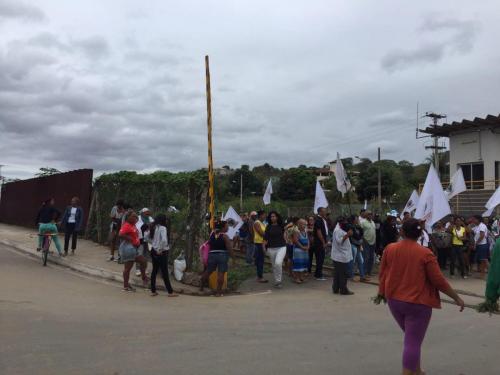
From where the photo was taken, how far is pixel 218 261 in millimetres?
9859

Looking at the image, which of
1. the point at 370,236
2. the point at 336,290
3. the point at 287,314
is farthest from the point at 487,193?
the point at 287,314

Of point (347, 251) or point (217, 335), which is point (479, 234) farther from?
point (217, 335)

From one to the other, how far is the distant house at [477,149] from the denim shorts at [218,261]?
2679cm

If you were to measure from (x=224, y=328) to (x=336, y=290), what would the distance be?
3.90 metres

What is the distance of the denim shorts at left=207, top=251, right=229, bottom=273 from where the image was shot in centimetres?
984

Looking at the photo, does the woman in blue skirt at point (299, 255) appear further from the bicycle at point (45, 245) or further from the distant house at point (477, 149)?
the distant house at point (477, 149)

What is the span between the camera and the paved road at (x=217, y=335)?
17.4ft

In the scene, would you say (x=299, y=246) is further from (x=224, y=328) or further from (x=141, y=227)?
(x=224, y=328)

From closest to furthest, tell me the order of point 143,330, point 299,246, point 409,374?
1. point 409,374
2. point 143,330
3. point 299,246

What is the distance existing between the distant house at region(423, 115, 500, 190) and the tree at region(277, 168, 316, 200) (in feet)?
119

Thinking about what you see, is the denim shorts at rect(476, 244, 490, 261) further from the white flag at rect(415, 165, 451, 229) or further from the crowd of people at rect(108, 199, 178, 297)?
the crowd of people at rect(108, 199, 178, 297)

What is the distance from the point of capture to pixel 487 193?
29484mm

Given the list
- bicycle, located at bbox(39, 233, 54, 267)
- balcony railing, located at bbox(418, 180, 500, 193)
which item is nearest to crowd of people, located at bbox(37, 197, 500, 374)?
bicycle, located at bbox(39, 233, 54, 267)

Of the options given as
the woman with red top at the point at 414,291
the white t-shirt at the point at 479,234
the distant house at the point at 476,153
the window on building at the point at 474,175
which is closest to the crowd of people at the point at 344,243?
the white t-shirt at the point at 479,234
